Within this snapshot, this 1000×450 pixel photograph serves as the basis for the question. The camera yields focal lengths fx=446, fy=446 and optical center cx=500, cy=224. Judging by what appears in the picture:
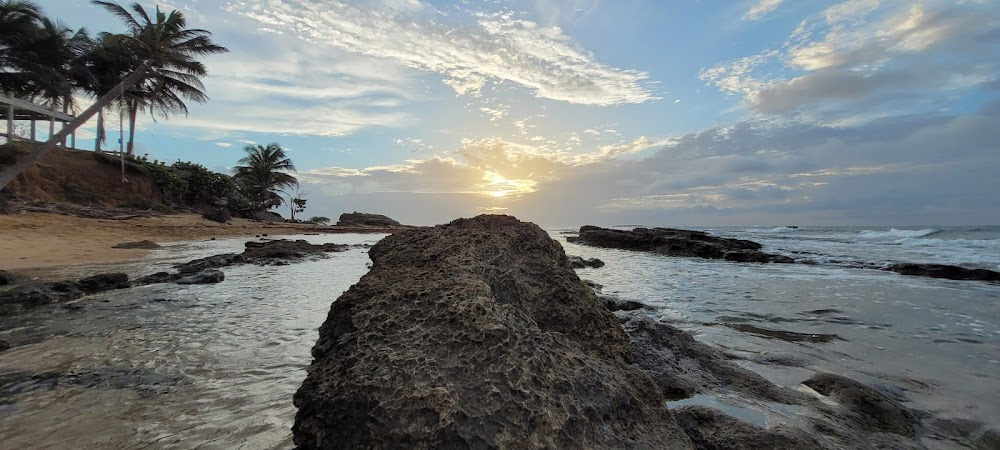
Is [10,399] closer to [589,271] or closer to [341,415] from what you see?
[341,415]

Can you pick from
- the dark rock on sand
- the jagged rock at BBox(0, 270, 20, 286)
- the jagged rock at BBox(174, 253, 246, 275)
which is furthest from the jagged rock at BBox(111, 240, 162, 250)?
the dark rock on sand

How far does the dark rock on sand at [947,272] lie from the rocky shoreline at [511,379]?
1325cm

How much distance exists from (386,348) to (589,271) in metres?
12.3

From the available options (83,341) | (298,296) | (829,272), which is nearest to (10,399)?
(83,341)

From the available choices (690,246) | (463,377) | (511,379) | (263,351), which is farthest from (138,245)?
(690,246)

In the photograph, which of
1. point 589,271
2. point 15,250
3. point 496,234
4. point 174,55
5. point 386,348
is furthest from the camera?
point 174,55

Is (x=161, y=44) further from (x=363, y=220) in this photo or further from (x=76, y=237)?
(x=363, y=220)

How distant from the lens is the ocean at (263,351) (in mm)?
2812

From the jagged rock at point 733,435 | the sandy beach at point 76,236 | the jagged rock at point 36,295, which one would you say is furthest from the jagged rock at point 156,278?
the jagged rock at point 733,435

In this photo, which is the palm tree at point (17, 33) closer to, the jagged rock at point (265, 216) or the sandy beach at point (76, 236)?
the sandy beach at point (76, 236)

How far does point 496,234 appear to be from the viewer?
164 inches

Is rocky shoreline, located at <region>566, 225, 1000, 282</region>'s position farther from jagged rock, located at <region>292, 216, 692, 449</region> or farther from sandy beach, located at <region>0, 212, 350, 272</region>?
sandy beach, located at <region>0, 212, 350, 272</region>

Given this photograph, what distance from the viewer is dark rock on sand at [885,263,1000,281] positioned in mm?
12562

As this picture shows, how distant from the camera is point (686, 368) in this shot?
4.05 meters
